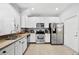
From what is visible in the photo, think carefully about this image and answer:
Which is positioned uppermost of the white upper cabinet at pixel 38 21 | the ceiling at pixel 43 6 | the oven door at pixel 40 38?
the ceiling at pixel 43 6

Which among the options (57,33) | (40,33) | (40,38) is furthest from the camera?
(40,33)

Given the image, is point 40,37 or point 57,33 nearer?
point 57,33

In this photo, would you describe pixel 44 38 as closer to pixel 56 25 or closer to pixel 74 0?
pixel 56 25

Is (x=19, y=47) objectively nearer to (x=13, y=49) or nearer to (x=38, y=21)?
(x=13, y=49)

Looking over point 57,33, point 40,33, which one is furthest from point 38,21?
point 57,33

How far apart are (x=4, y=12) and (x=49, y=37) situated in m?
4.72

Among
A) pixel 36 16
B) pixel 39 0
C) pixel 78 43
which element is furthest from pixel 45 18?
pixel 39 0

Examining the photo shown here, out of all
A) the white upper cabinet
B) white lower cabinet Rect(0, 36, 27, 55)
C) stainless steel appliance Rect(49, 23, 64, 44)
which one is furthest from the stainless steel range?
white lower cabinet Rect(0, 36, 27, 55)

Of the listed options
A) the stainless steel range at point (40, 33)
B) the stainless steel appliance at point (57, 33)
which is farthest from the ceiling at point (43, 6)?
the stainless steel range at point (40, 33)

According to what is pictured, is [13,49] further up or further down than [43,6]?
further down

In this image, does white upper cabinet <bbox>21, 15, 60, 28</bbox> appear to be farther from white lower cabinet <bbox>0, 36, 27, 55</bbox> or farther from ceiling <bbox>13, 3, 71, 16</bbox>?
white lower cabinet <bbox>0, 36, 27, 55</bbox>

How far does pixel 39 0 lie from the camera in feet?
3.86

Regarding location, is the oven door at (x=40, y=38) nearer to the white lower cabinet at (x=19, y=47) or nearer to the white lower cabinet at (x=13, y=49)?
the white lower cabinet at (x=19, y=47)

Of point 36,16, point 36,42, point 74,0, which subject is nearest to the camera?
point 74,0
